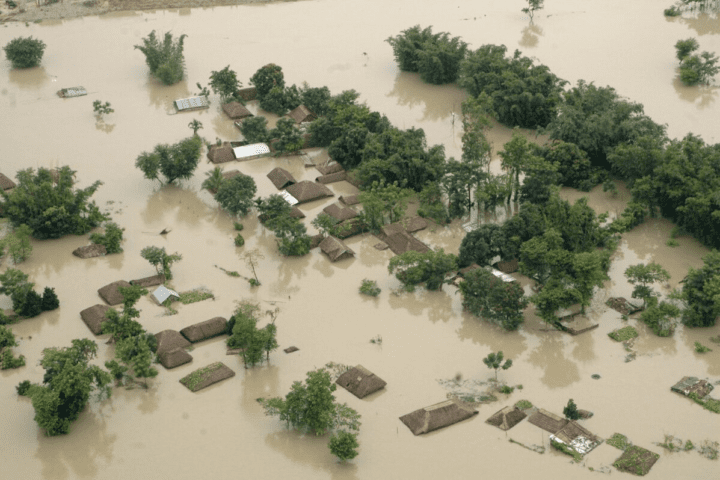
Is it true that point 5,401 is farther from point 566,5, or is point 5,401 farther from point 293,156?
point 566,5

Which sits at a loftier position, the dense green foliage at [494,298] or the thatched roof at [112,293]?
the dense green foliage at [494,298]

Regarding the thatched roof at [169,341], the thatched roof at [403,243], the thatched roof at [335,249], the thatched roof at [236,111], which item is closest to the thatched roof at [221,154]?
the thatched roof at [236,111]

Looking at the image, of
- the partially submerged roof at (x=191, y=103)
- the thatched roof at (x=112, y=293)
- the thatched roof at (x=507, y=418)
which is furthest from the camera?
the partially submerged roof at (x=191, y=103)

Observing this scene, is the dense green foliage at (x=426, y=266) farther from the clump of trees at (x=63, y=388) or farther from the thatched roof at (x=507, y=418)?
the clump of trees at (x=63, y=388)

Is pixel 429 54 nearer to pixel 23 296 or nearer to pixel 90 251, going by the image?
pixel 90 251

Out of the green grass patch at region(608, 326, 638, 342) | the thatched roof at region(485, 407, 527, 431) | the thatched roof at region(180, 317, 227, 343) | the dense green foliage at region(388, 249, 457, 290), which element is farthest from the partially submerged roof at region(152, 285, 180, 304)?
the green grass patch at region(608, 326, 638, 342)

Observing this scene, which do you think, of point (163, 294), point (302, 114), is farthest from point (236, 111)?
point (163, 294)

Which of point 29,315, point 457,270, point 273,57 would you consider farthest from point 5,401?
point 273,57
